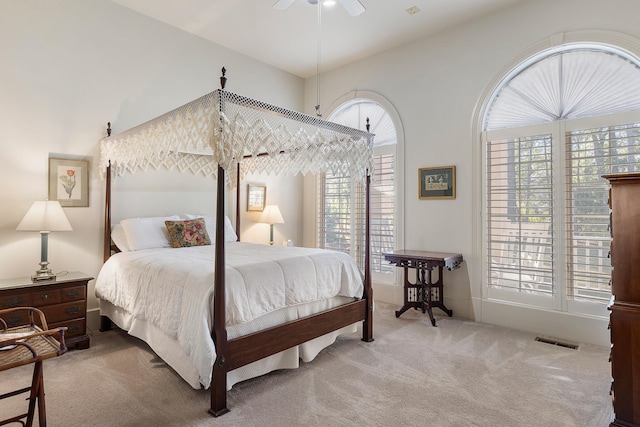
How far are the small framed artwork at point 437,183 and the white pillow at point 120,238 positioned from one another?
3.55 m

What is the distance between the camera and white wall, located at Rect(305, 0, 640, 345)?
11.6 ft

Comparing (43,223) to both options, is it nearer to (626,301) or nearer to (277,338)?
(277,338)

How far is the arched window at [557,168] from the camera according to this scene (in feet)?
11.0

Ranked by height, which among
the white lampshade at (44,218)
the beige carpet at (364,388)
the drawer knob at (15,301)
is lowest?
the beige carpet at (364,388)

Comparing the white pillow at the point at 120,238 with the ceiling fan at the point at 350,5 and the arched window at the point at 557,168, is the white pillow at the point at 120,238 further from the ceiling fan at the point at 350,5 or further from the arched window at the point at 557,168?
the arched window at the point at 557,168

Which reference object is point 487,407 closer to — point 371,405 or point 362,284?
point 371,405

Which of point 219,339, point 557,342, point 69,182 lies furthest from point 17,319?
point 557,342

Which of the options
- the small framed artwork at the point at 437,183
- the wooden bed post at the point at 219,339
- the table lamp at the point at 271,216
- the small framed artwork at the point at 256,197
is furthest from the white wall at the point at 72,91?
the small framed artwork at the point at 437,183

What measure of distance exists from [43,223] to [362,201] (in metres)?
3.76

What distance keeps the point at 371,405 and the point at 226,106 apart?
2199 millimetres

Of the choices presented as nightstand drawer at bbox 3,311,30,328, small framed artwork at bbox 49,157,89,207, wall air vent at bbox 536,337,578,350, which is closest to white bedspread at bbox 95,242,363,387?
nightstand drawer at bbox 3,311,30,328

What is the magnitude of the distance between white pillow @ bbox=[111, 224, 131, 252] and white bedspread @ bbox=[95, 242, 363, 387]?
0.16 m

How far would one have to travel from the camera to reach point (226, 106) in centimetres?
232

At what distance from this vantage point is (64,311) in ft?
10.3
